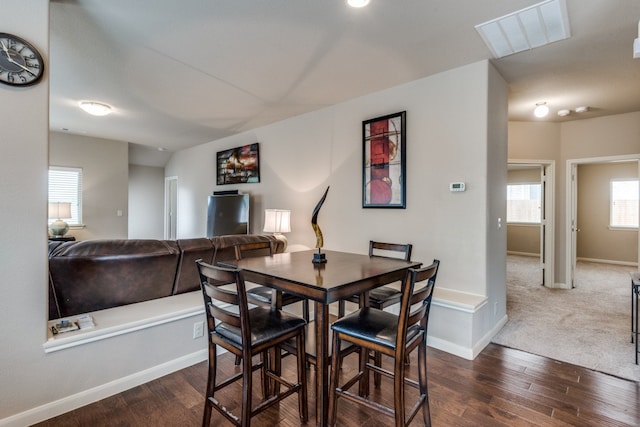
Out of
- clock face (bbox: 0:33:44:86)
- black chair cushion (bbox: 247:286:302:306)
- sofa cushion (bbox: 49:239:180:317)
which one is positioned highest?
clock face (bbox: 0:33:44:86)

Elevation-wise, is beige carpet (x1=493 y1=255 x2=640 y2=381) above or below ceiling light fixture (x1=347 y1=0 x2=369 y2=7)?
below

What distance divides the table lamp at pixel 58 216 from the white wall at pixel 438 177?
3.98 m

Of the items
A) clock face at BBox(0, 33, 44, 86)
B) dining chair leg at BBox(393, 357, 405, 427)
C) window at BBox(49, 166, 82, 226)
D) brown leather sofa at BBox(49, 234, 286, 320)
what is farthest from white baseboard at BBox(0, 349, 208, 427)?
window at BBox(49, 166, 82, 226)

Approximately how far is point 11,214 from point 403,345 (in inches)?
87.0

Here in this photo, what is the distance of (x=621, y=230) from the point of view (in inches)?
273

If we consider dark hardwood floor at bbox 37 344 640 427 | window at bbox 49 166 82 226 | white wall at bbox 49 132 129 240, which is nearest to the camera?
dark hardwood floor at bbox 37 344 640 427

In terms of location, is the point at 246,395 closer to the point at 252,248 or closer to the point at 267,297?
the point at 267,297

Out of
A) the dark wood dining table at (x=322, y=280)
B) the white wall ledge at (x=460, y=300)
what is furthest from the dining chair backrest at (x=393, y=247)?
the white wall ledge at (x=460, y=300)

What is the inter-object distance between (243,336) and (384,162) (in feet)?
8.58

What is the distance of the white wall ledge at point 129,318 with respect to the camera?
1894mm

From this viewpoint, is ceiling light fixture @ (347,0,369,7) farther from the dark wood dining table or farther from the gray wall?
the gray wall

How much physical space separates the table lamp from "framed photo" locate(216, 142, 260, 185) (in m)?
2.55

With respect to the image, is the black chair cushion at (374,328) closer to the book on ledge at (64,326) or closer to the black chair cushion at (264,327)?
the black chair cushion at (264,327)

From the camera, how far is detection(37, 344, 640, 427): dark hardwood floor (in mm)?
1882
